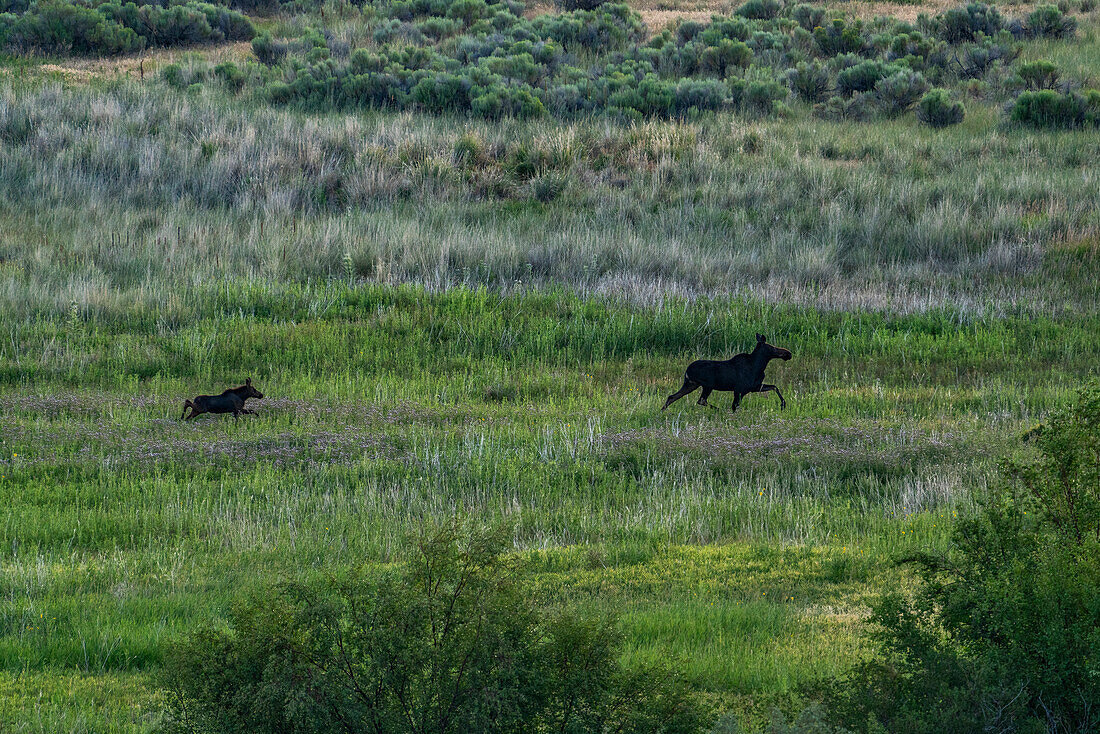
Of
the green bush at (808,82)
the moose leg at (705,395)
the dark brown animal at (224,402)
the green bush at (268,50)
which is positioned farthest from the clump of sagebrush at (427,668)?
the green bush at (268,50)

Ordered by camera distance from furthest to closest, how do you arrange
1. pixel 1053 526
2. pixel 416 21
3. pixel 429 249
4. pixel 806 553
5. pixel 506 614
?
1. pixel 416 21
2. pixel 429 249
3. pixel 806 553
4. pixel 1053 526
5. pixel 506 614

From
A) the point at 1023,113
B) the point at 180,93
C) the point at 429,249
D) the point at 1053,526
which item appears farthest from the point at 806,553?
the point at 180,93

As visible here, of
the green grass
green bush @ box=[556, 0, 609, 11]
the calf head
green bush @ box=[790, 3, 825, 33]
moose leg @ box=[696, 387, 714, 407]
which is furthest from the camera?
green bush @ box=[556, 0, 609, 11]

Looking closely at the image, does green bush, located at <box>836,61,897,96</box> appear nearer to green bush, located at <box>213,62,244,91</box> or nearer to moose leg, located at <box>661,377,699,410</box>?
green bush, located at <box>213,62,244,91</box>

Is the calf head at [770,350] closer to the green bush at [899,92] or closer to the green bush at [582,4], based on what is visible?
the green bush at [899,92]

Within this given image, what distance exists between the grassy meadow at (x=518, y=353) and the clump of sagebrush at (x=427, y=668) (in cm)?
40

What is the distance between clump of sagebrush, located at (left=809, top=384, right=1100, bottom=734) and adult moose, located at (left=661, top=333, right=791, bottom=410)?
251 inches

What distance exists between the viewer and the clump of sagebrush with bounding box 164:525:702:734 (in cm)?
390

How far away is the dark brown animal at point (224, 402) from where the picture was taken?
440 inches

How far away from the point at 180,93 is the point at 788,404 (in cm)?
2011

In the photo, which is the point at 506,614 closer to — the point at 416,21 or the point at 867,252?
the point at 867,252

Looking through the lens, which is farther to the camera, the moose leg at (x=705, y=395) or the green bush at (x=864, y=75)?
the green bush at (x=864, y=75)

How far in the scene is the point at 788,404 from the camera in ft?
39.9

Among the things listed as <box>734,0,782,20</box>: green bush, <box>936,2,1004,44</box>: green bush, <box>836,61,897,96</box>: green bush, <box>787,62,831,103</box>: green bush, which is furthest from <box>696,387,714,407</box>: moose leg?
<box>734,0,782,20</box>: green bush
